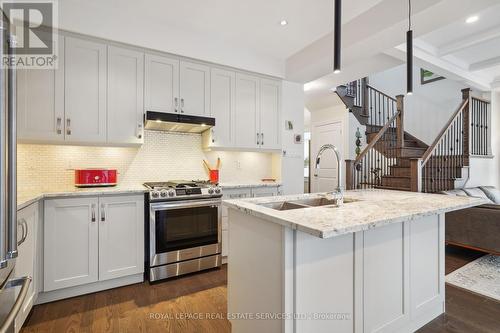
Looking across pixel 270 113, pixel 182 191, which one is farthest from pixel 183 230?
pixel 270 113

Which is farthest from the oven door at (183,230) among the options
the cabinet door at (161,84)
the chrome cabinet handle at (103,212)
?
the cabinet door at (161,84)

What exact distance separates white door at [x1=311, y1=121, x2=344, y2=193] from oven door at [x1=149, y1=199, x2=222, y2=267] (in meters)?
3.38

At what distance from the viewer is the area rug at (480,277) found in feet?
8.27

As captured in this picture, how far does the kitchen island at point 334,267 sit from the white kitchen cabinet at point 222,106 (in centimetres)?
172

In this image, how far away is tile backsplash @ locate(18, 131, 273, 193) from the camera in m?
2.74

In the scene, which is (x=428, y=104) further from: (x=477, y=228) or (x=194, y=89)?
(x=194, y=89)

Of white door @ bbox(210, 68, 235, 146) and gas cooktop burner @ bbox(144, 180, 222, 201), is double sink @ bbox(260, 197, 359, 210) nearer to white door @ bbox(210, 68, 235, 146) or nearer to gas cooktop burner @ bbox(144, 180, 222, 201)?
gas cooktop burner @ bbox(144, 180, 222, 201)

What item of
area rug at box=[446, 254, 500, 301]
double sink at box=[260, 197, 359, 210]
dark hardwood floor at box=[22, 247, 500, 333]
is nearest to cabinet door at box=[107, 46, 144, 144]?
dark hardwood floor at box=[22, 247, 500, 333]

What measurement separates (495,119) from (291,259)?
6.63 metres

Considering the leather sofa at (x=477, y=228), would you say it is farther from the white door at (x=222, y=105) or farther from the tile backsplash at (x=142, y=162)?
the white door at (x=222, y=105)

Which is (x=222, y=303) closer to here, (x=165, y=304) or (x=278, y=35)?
(x=165, y=304)

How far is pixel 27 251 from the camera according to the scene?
6.41ft

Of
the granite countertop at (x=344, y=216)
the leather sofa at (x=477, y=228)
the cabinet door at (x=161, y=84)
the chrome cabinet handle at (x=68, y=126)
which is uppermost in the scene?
the cabinet door at (x=161, y=84)

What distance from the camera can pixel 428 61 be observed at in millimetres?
3951
